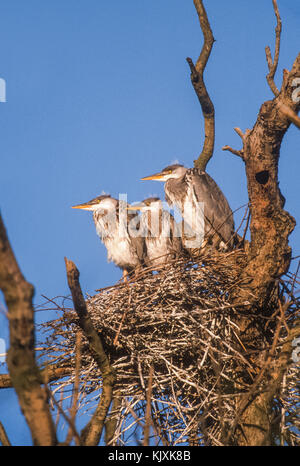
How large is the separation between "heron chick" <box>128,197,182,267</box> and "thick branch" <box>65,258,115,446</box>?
7.01 feet

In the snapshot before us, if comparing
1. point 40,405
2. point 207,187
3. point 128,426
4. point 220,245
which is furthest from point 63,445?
point 207,187

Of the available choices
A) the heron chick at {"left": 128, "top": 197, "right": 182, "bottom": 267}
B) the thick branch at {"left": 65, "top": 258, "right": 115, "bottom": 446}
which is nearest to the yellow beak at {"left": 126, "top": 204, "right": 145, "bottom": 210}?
the heron chick at {"left": 128, "top": 197, "right": 182, "bottom": 267}

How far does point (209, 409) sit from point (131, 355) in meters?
0.59

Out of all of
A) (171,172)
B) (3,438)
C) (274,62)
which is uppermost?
(171,172)

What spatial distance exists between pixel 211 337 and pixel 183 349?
0.24m

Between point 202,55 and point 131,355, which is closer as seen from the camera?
point 131,355

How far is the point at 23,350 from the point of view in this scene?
176 centimetres

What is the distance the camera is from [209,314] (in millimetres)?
3574

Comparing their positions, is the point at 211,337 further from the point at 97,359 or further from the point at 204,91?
the point at 204,91

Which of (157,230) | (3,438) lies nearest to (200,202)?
(157,230)

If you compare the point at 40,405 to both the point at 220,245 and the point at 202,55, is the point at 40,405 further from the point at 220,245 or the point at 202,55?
the point at 202,55

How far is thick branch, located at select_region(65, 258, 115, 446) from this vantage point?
261cm

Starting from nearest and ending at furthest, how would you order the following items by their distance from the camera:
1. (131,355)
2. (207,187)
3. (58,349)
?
(131,355) → (58,349) → (207,187)

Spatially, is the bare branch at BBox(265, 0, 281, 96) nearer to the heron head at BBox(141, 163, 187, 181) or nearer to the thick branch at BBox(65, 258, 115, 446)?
the thick branch at BBox(65, 258, 115, 446)
